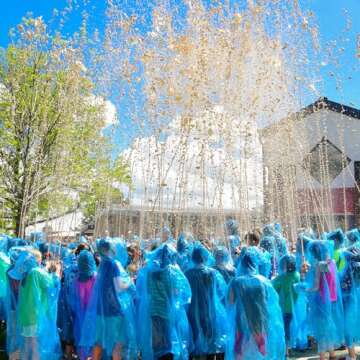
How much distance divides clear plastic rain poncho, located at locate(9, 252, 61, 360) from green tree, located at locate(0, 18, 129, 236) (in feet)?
36.9

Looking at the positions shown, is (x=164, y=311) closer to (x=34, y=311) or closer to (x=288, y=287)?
(x=34, y=311)

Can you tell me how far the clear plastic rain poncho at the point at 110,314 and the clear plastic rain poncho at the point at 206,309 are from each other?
86cm

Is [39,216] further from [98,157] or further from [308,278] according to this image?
[308,278]

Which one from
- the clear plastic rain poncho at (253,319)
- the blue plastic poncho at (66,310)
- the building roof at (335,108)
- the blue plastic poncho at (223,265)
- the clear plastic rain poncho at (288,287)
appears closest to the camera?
the clear plastic rain poncho at (253,319)

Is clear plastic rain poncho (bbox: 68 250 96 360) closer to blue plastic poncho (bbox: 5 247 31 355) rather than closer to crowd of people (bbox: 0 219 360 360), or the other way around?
crowd of people (bbox: 0 219 360 360)

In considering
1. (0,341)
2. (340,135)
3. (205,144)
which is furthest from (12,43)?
(340,135)

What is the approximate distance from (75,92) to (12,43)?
2953 mm

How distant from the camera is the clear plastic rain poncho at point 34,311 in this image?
241 inches

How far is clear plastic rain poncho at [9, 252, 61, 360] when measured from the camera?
6121mm

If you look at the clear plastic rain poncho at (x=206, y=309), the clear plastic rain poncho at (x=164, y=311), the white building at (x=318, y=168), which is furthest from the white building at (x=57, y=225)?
the white building at (x=318, y=168)

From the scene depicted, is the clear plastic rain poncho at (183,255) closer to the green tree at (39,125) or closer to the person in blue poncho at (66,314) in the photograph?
the person in blue poncho at (66,314)

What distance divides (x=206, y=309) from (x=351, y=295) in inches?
82.6

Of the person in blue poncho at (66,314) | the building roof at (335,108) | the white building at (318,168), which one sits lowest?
the person in blue poncho at (66,314)

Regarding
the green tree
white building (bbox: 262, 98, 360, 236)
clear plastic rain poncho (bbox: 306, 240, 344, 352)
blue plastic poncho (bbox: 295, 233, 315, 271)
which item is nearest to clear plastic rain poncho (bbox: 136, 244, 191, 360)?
clear plastic rain poncho (bbox: 306, 240, 344, 352)
